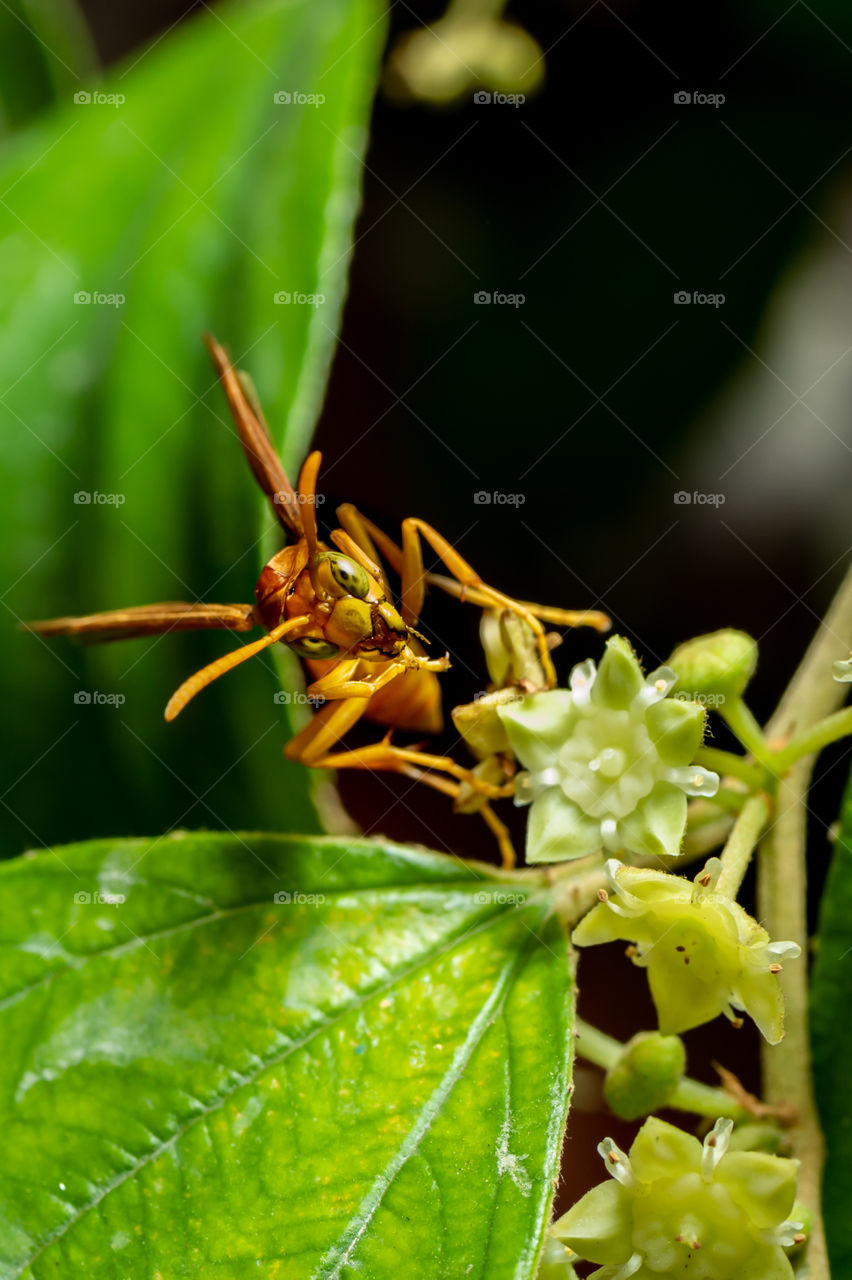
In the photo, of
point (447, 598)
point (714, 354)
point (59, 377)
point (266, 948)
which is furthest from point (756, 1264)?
point (714, 354)

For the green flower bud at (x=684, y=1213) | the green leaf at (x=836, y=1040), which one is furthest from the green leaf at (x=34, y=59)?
the green flower bud at (x=684, y=1213)

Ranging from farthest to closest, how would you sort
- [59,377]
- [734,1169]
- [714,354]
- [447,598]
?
[714,354] < [59,377] < [447,598] < [734,1169]

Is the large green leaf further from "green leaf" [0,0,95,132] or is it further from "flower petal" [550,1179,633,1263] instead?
"flower petal" [550,1179,633,1263]

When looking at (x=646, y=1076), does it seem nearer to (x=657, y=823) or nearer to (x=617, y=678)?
(x=657, y=823)

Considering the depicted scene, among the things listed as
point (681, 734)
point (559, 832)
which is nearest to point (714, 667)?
point (681, 734)

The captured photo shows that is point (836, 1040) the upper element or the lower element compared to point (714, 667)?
lower

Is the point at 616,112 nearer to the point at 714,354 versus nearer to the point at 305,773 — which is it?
the point at 714,354
